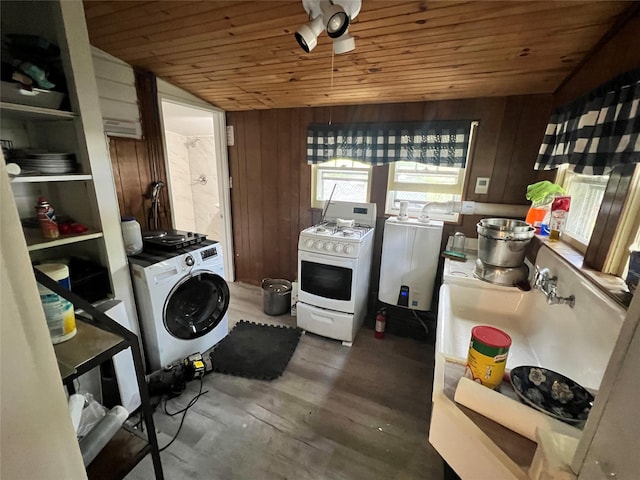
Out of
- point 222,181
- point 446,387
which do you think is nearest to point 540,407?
point 446,387

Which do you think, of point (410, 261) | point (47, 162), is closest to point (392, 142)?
point (410, 261)

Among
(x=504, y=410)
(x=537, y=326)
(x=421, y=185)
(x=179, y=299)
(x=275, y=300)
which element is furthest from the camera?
(x=275, y=300)

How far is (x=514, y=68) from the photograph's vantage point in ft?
5.60

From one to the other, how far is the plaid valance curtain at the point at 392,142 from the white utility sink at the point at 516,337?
1.10 meters

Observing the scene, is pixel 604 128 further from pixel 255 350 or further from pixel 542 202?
pixel 255 350

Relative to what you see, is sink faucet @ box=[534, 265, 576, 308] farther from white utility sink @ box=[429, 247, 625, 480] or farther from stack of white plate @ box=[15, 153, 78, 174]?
stack of white plate @ box=[15, 153, 78, 174]

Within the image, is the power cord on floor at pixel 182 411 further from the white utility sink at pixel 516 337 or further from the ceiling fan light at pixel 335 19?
the ceiling fan light at pixel 335 19

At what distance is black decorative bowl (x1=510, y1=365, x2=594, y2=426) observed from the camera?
65cm

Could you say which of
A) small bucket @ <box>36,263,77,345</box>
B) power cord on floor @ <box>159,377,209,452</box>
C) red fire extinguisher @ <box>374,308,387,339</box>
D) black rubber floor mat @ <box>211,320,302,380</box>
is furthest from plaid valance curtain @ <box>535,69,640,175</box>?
power cord on floor @ <box>159,377,209,452</box>

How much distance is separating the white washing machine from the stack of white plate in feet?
2.11

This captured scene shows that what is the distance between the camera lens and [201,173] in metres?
3.91

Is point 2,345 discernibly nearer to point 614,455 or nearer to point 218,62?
point 614,455

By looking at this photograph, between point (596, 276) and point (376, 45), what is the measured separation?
1635mm

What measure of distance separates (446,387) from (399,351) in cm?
165
